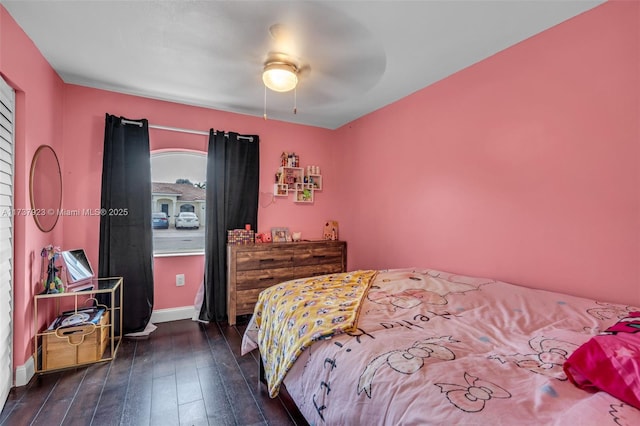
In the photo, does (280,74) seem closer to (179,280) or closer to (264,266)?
(264,266)

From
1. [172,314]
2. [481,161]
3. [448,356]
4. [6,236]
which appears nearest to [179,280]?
[172,314]

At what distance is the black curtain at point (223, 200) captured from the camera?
10.9ft

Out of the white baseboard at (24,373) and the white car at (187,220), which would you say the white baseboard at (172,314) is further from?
the white baseboard at (24,373)

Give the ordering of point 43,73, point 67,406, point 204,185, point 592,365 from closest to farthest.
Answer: point 592,365 < point 67,406 < point 43,73 < point 204,185

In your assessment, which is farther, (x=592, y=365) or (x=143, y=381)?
(x=143, y=381)

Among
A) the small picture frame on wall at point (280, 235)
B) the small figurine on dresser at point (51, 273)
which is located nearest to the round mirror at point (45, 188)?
the small figurine on dresser at point (51, 273)

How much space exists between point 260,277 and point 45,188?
205 centimetres

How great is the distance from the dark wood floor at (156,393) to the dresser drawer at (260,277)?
734 millimetres

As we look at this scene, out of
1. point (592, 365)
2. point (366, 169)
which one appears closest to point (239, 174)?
point (366, 169)

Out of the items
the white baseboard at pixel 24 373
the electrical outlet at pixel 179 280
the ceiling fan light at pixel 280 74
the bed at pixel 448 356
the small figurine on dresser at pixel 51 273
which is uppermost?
the ceiling fan light at pixel 280 74

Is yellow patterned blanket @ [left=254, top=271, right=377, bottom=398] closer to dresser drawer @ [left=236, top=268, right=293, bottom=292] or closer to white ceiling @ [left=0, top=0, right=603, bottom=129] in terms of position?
dresser drawer @ [left=236, top=268, right=293, bottom=292]

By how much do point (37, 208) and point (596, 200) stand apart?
150 inches

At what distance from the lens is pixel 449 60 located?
2.35m

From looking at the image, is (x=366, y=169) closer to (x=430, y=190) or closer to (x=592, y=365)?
(x=430, y=190)
